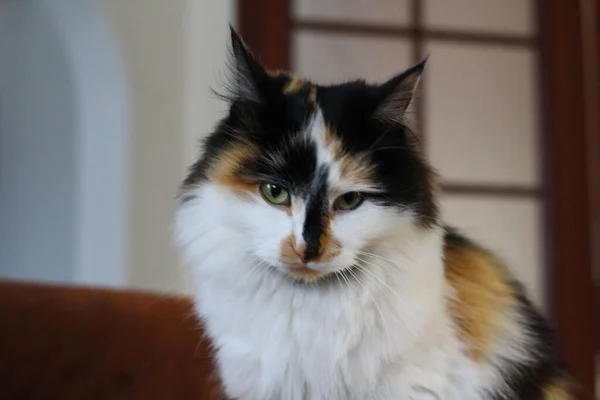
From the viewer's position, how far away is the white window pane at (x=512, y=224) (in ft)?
7.07

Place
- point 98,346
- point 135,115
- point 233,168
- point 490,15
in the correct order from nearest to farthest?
point 233,168, point 98,346, point 135,115, point 490,15

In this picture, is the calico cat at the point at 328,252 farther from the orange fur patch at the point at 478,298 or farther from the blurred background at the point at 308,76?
the blurred background at the point at 308,76

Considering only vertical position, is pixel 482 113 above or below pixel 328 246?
above

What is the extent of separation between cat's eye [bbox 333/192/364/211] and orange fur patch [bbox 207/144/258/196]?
0.38 ft

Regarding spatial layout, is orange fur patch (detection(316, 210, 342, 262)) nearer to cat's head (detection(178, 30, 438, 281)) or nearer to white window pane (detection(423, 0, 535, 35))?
cat's head (detection(178, 30, 438, 281))

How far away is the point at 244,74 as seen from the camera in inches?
37.0

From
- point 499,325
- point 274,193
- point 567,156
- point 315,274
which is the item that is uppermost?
point 567,156

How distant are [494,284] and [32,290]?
80 cm

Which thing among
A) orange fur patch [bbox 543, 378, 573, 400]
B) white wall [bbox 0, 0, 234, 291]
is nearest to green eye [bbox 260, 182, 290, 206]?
orange fur patch [bbox 543, 378, 573, 400]

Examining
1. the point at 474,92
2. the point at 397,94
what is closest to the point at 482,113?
the point at 474,92

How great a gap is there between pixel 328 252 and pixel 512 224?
4.76 feet

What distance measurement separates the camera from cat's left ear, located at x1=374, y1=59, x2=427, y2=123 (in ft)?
3.04

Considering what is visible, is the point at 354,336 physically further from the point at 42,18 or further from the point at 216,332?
the point at 42,18

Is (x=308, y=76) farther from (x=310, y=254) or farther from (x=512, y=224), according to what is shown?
(x=310, y=254)
